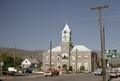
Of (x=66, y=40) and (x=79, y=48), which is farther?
(x=79, y=48)

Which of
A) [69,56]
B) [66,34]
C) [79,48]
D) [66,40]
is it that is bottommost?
[69,56]

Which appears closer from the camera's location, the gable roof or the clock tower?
the clock tower

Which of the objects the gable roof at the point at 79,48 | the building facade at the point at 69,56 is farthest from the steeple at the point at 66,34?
the gable roof at the point at 79,48

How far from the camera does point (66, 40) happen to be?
466ft

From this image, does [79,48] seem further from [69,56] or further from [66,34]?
[66,34]

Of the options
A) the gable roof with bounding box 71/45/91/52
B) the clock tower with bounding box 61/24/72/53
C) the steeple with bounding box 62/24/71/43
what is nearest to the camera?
the steeple with bounding box 62/24/71/43

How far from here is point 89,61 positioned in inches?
5605

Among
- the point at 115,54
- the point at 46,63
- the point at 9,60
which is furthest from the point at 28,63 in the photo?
the point at 115,54

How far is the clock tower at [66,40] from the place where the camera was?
141 m

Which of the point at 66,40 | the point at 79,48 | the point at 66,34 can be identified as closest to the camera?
the point at 66,34

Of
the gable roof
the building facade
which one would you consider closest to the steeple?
the building facade

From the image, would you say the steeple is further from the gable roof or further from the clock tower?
the gable roof

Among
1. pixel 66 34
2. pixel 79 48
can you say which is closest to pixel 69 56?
pixel 79 48

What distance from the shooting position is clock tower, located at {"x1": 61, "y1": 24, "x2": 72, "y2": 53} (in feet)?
462
